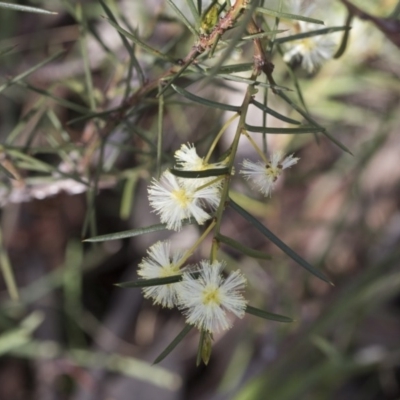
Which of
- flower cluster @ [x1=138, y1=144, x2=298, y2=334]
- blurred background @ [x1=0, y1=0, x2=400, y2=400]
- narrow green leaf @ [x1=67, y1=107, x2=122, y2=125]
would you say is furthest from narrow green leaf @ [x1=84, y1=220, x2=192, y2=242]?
blurred background @ [x1=0, y1=0, x2=400, y2=400]

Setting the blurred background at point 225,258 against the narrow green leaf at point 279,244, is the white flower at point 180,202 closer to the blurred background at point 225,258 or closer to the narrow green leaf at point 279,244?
the narrow green leaf at point 279,244

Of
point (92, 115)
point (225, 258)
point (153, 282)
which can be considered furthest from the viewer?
point (225, 258)

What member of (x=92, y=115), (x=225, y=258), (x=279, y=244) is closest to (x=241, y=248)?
(x=279, y=244)

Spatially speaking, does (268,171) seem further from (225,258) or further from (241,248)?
(225,258)

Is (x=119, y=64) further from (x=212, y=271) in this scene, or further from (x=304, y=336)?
(x=304, y=336)

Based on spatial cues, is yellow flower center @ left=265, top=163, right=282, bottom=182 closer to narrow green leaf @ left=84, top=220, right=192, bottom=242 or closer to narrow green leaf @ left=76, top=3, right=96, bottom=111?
narrow green leaf @ left=84, top=220, right=192, bottom=242

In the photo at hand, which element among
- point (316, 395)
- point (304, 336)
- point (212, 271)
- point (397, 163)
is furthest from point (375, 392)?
point (212, 271)
